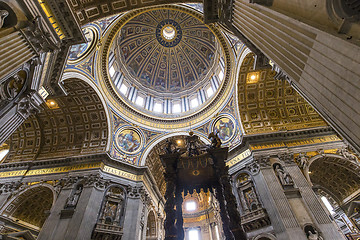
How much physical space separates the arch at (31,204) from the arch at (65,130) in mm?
2887

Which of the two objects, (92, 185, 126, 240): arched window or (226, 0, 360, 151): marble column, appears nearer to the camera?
(226, 0, 360, 151): marble column

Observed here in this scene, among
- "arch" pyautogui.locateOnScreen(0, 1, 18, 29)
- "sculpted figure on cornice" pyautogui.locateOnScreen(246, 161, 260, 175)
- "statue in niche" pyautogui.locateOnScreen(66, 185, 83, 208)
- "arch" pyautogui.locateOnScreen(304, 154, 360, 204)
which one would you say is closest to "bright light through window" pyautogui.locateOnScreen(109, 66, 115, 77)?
"statue in niche" pyautogui.locateOnScreen(66, 185, 83, 208)

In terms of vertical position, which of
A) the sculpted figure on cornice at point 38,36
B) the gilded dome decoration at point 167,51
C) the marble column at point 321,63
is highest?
Answer: the gilded dome decoration at point 167,51

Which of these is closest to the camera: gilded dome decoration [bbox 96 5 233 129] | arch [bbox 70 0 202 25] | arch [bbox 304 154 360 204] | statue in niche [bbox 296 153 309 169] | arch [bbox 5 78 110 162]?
arch [bbox 70 0 202 25]

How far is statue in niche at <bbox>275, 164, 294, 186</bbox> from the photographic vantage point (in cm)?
1099

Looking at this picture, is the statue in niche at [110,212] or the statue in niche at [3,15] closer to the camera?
the statue in niche at [3,15]

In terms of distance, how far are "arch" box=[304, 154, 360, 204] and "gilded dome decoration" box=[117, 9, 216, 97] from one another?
1462 centimetres

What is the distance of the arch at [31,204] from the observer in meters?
12.2

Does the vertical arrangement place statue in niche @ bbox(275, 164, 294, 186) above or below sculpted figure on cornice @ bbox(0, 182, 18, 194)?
below

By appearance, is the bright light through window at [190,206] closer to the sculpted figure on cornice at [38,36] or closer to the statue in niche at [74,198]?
the statue in niche at [74,198]

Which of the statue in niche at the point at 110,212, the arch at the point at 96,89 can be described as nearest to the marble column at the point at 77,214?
the statue in niche at the point at 110,212

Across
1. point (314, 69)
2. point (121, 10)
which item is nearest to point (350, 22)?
point (314, 69)

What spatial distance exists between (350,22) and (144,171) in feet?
49.7

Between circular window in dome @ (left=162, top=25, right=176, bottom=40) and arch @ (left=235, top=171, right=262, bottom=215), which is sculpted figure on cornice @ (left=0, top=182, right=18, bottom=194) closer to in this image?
arch @ (left=235, top=171, right=262, bottom=215)
